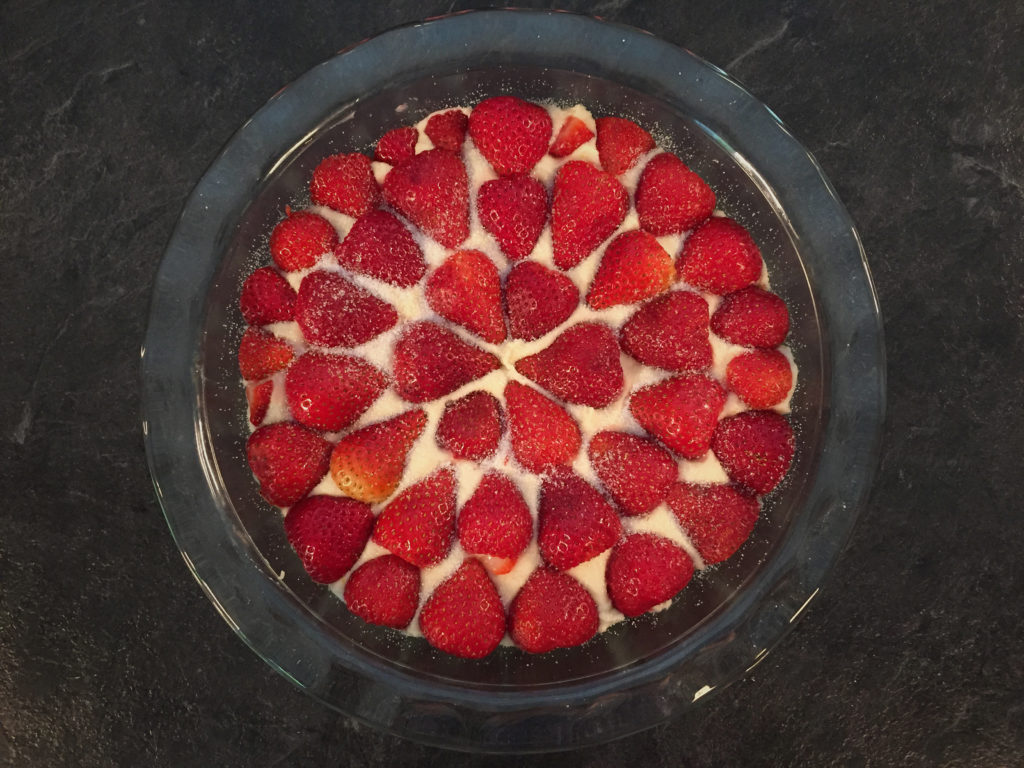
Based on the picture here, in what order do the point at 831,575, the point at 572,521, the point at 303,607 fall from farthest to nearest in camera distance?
the point at 831,575 → the point at 303,607 → the point at 572,521

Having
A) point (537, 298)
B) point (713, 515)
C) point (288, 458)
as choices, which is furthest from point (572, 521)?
point (288, 458)

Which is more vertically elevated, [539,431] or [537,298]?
[537,298]

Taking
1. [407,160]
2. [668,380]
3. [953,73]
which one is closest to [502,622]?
[668,380]

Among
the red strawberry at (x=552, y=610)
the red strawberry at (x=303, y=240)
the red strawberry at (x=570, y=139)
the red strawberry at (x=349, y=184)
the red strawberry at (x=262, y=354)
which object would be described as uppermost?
the red strawberry at (x=570, y=139)

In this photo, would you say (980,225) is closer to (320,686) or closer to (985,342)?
(985,342)

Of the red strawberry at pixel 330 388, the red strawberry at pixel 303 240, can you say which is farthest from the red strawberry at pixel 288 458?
the red strawberry at pixel 303 240

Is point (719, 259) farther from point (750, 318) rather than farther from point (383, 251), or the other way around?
point (383, 251)

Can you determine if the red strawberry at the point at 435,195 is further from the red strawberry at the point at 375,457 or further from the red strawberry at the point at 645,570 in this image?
the red strawberry at the point at 645,570
